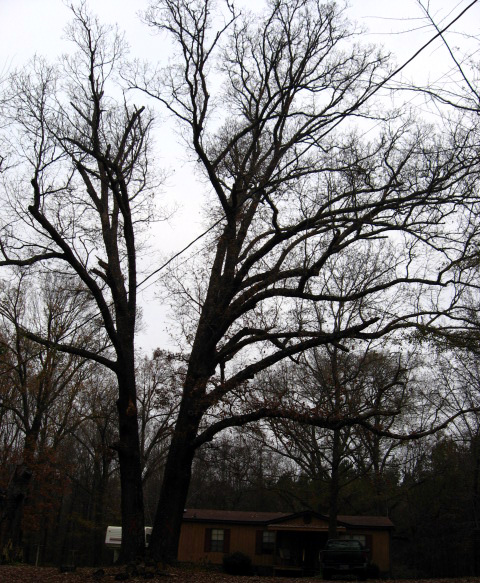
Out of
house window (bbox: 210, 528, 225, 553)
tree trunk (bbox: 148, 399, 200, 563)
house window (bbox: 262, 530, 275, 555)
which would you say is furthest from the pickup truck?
tree trunk (bbox: 148, 399, 200, 563)

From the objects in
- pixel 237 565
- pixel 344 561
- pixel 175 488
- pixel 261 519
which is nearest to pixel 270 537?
pixel 261 519

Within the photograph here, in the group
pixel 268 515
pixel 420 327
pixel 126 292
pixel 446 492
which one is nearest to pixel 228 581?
pixel 420 327

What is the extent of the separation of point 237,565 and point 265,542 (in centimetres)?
374

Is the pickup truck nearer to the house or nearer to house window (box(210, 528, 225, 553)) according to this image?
the house

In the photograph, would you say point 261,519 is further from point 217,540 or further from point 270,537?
point 217,540

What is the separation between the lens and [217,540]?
2831 centimetres

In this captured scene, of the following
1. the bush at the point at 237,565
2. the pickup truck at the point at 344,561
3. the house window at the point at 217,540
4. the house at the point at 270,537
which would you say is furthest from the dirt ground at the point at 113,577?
the house window at the point at 217,540

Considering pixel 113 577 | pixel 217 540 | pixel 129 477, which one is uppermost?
pixel 129 477

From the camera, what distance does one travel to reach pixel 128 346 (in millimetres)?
14180

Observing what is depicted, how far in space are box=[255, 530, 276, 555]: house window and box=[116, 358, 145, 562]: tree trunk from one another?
56.2 ft

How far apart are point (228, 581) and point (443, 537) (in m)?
26.4

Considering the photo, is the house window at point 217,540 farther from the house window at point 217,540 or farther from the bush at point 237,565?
the bush at point 237,565

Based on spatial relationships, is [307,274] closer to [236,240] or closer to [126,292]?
[236,240]

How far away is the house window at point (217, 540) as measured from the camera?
92.3 feet
